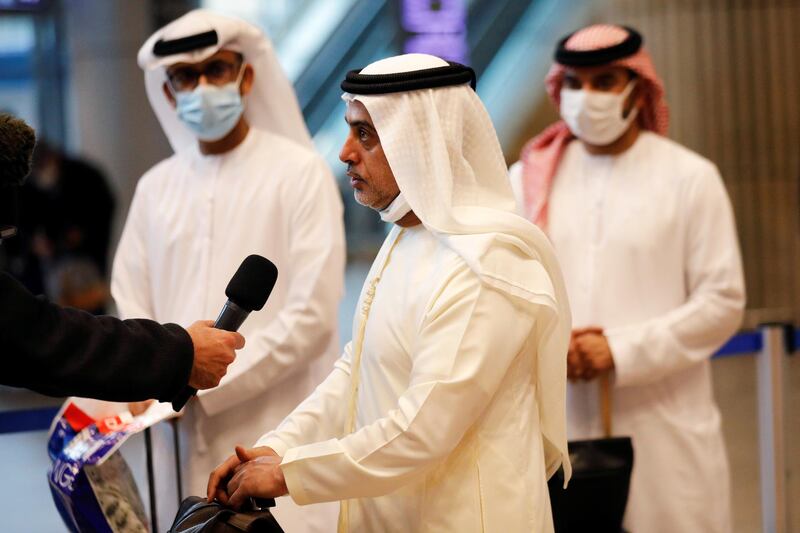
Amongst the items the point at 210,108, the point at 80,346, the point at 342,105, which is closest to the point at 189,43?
the point at 210,108

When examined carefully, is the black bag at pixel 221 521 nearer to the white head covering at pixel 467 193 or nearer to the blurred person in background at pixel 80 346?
the blurred person in background at pixel 80 346

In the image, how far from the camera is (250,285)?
2.48 meters

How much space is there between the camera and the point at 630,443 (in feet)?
12.0

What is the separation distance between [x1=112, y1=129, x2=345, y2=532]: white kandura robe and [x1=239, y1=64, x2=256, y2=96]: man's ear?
147mm

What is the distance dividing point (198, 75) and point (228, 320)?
5.16ft

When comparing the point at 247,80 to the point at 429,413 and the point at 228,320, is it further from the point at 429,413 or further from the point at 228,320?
the point at 429,413

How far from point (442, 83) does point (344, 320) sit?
7.44 meters

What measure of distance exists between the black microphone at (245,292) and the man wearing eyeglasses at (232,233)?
106 cm

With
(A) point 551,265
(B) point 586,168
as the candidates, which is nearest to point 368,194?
(A) point 551,265

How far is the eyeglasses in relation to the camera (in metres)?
3.88

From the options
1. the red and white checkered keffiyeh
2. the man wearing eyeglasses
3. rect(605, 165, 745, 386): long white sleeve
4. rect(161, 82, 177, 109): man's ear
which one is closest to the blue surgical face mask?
the man wearing eyeglasses

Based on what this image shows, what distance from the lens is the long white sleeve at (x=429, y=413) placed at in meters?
2.29

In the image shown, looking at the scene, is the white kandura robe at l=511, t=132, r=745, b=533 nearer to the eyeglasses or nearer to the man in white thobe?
the eyeglasses

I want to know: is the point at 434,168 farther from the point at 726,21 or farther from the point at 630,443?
the point at 726,21
